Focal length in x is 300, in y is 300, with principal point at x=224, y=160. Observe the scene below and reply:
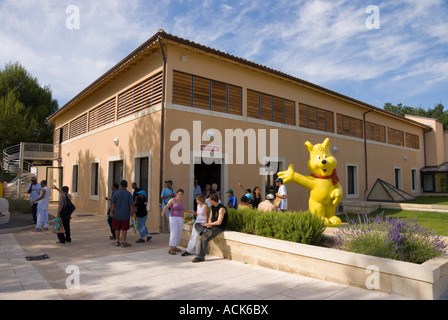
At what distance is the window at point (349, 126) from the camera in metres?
17.8

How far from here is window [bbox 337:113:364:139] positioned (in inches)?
700

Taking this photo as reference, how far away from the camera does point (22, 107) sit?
92.1 ft

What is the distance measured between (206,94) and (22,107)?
81.1 ft

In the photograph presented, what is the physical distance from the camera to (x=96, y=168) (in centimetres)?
1619

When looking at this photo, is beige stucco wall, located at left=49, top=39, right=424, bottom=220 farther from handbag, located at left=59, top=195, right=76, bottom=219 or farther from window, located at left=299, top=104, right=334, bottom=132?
handbag, located at left=59, top=195, right=76, bottom=219

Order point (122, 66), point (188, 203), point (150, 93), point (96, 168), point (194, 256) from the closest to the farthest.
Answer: point (194, 256), point (188, 203), point (150, 93), point (122, 66), point (96, 168)

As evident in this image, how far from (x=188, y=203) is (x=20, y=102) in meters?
27.2

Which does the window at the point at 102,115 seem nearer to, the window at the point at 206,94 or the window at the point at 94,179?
the window at the point at 94,179

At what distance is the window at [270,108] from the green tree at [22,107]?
2457 centimetres

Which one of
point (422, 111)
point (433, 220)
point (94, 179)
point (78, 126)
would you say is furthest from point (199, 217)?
point (422, 111)

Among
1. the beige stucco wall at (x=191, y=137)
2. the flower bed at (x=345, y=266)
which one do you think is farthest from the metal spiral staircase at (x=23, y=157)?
the flower bed at (x=345, y=266)

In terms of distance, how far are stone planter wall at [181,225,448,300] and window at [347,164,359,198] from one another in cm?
1375

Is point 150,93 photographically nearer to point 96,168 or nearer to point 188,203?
point 188,203

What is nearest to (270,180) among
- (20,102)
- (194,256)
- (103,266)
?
(194,256)
